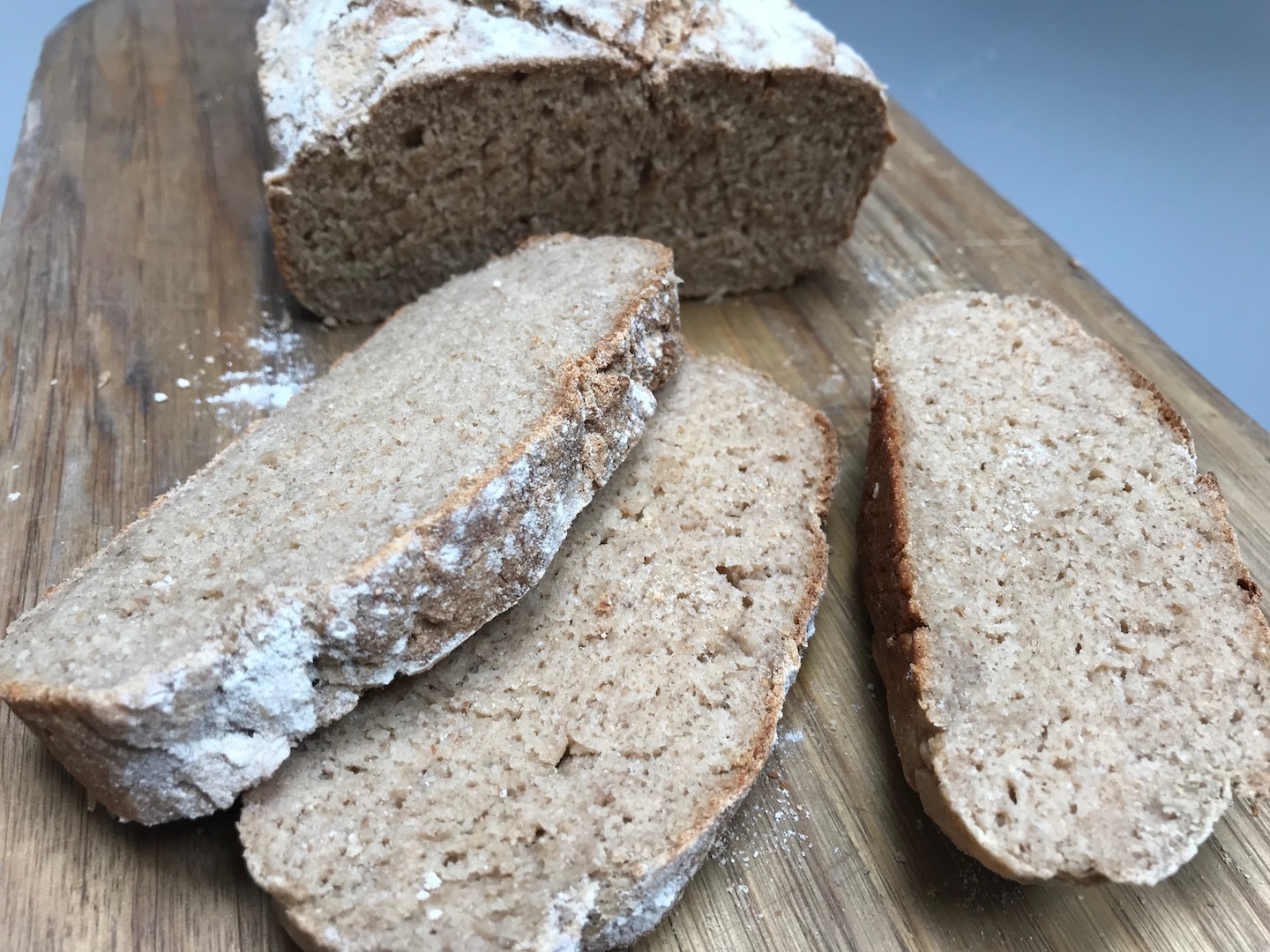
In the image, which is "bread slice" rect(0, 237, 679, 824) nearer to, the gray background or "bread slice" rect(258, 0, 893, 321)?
"bread slice" rect(258, 0, 893, 321)

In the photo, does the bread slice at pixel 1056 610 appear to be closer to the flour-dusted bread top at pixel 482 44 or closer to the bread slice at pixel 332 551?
A: the bread slice at pixel 332 551

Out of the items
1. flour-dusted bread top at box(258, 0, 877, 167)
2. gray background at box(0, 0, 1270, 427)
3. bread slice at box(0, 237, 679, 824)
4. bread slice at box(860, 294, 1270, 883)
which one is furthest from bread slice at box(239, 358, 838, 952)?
gray background at box(0, 0, 1270, 427)

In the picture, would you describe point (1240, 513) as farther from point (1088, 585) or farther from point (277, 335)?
point (277, 335)

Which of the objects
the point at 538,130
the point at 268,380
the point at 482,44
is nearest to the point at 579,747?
the point at 268,380

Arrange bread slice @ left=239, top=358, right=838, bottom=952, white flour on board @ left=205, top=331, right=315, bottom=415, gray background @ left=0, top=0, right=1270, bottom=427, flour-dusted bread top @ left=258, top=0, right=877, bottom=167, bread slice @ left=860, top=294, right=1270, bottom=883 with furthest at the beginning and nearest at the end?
gray background @ left=0, top=0, right=1270, bottom=427 < white flour on board @ left=205, top=331, right=315, bottom=415 < flour-dusted bread top @ left=258, top=0, right=877, bottom=167 < bread slice @ left=860, top=294, right=1270, bottom=883 < bread slice @ left=239, top=358, right=838, bottom=952

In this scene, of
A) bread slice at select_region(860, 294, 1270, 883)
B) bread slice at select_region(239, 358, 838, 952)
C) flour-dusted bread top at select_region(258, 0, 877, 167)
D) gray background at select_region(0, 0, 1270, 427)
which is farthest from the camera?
gray background at select_region(0, 0, 1270, 427)

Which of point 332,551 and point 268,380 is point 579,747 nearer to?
point 332,551
